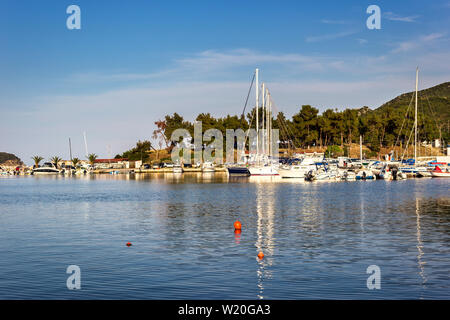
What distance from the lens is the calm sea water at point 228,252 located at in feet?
68.8

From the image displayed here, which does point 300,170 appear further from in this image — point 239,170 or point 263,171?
point 239,170

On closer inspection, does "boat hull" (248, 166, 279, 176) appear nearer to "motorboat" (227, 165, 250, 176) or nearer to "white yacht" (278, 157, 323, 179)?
"white yacht" (278, 157, 323, 179)

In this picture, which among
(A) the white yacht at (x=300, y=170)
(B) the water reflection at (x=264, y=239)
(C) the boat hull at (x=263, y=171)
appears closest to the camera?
(B) the water reflection at (x=264, y=239)

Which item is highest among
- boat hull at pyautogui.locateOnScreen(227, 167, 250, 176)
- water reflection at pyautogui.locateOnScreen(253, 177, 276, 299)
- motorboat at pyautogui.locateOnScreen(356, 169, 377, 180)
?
boat hull at pyautogui.locateOnScreen(227, 167, 250, 176)

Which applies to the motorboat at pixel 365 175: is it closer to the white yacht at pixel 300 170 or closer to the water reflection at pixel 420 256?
the white yacht at pixel 300 170

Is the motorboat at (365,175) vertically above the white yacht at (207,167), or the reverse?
the white yacht at (207,167)

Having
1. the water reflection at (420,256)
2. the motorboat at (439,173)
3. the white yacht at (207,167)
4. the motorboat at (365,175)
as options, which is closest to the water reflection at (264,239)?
the water reflection at (420,256)

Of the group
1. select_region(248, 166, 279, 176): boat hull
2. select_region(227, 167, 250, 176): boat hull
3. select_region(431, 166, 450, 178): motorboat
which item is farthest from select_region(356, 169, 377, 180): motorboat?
select_region(227, 167, 250, 176): boat hull

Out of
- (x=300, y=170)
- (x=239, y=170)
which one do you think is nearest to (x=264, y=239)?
(x=300, y=170)

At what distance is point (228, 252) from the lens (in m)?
29.5

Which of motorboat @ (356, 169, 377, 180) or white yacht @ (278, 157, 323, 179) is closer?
white yacht @ (278, 157, 323, 179)

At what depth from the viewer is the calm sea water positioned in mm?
20984

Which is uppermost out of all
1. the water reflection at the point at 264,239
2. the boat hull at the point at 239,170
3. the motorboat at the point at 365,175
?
the boat hull at the point at 239,170

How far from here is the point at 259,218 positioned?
46.9 m
